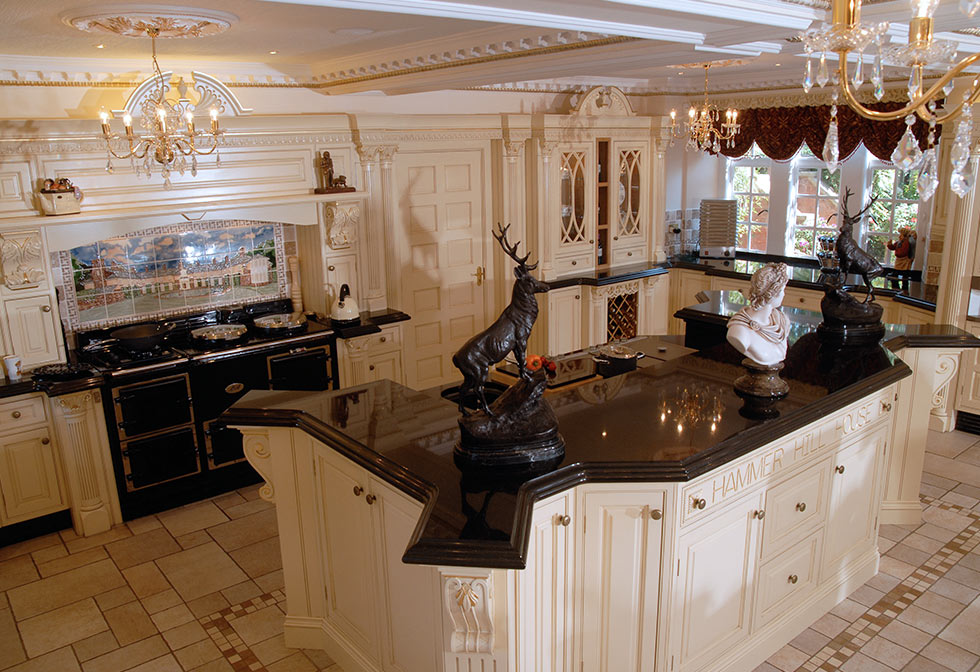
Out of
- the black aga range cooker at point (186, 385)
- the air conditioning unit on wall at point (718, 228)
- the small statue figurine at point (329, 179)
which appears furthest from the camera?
the air conditioning unit on wall at point (718, 228)

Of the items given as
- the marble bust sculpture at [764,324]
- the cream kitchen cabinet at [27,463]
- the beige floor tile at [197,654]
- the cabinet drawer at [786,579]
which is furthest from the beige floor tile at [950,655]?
the cream kitchen cabinet at [27,463]

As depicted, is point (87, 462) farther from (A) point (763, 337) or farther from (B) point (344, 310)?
(A) point (763, 337)

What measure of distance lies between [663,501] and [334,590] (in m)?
1.52

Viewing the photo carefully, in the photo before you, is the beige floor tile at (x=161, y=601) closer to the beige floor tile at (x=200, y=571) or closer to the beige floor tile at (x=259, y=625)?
the beige floor tile at (x=200, y=571)

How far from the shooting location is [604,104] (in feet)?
22.5

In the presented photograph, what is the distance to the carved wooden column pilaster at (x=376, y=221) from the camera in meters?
5.75

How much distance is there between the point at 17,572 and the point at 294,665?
77.4 inches

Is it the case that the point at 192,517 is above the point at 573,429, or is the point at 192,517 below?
below

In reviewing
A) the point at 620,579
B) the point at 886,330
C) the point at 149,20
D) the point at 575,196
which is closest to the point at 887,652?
the point at 620,579

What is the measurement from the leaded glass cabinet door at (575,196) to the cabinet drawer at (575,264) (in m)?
0.08

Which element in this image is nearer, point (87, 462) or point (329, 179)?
point (87, 462)

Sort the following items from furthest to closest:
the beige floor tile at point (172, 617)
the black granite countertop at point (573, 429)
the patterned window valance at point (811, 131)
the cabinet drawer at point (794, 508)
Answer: the patterned window valance at point (811, 131), the beige floor tile at point (172, 617), the cabinet drawer at point (794, 508), the black granite countertop at point (573, 429)

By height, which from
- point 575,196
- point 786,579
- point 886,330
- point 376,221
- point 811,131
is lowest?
point 786,579

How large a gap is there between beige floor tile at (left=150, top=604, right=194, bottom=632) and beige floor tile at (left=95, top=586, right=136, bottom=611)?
0.83 feet
